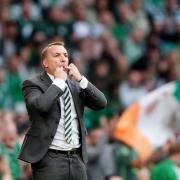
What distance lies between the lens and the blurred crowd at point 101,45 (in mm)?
13773

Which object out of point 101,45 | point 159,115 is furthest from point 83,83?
point 101,45

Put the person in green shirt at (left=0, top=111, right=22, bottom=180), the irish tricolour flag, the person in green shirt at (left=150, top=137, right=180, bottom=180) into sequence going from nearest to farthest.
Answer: the person in green shirt at (left=150, top=137, right=180, bottom=180)
the person in green shirt at (left=0, top=111, right=22, bottom=180)
the irish tricolour flag

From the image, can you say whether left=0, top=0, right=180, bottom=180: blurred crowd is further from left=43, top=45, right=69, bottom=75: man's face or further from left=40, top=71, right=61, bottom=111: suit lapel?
left=43, top=45, right=69, bottom=75: man's face

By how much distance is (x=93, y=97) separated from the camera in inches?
289

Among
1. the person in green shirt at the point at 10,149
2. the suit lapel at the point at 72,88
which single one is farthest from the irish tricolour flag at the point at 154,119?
the suit lapel at the point at 72,88

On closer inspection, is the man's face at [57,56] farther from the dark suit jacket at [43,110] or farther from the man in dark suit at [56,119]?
the dark suit jacket at [43,110]

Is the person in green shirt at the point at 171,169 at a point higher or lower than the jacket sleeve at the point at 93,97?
lower

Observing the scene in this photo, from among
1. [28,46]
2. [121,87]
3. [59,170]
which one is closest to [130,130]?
[121,87]

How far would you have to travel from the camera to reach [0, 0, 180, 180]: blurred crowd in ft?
45.2

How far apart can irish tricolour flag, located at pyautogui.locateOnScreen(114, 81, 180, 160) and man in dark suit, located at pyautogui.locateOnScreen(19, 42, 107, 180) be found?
15.5ft

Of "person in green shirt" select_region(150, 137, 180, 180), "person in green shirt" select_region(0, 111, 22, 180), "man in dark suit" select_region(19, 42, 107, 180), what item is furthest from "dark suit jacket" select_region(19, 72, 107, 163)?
"person in green shirt" select_region(0, 111, 22, 180)

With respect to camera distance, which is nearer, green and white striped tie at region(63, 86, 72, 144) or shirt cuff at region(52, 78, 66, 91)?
shirt cuff at region(52, 78, 66, 91)

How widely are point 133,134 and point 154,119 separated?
18.7 inches

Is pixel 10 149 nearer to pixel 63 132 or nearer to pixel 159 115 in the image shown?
pixel 63 132
